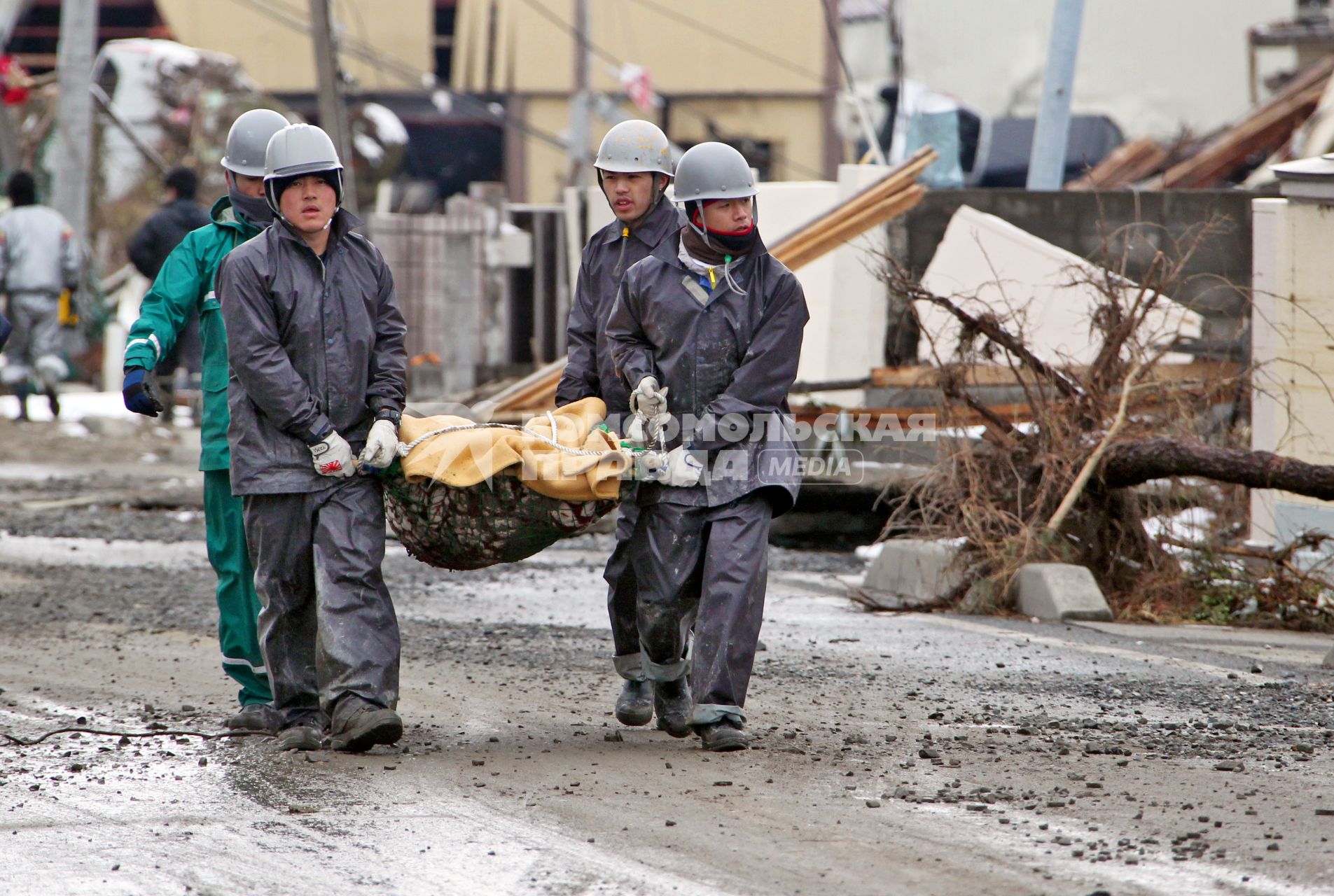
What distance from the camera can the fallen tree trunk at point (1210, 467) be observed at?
7.72 meters

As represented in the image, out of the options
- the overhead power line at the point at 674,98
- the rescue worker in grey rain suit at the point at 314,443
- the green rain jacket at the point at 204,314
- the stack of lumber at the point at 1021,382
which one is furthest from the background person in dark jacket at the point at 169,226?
the overhead power line at the point at 674,98

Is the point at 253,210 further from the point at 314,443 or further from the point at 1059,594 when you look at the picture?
the point at 1059,594

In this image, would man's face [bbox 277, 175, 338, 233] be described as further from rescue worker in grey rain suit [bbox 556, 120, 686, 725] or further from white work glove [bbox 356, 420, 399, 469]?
rescue worker in grey rain suit [bbox 556, 120, 686, 725]

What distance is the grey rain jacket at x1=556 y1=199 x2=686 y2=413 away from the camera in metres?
6.18

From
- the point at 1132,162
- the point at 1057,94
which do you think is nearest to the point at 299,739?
the point at 1057,94

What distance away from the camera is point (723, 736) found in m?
5.39

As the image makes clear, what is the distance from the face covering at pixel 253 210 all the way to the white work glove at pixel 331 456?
92 cm

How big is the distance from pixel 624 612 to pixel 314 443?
129 cm

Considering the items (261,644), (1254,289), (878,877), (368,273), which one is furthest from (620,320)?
(1254,289)

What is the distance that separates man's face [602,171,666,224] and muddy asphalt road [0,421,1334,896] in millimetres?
1745

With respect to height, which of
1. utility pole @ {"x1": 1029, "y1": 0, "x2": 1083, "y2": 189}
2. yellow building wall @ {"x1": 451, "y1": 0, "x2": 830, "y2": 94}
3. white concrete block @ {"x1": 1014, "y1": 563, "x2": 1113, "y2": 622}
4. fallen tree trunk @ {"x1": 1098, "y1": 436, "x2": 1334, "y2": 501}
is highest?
yellow building wall @ {"x1": 451, "y1": 0, "x2": 830, "y2": 94}

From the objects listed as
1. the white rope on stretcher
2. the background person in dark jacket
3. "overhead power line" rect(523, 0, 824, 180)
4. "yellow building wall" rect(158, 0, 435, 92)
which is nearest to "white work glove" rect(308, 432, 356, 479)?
the white rope on stretcher

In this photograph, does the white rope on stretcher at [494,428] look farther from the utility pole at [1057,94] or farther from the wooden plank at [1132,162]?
the wooden plank at [1132,162]

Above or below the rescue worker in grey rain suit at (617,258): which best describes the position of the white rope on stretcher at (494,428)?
below
